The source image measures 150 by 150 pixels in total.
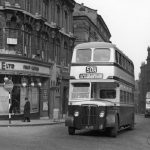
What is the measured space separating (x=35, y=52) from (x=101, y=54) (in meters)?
15.6

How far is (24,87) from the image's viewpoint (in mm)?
33250

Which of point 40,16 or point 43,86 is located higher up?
point 40,16

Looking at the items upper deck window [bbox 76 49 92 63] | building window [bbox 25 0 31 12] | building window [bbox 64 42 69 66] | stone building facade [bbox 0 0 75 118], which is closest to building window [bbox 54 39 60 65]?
stone building facade [bbox 0 0 75 118]

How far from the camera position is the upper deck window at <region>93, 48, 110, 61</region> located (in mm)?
20266

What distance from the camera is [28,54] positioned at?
111 feet

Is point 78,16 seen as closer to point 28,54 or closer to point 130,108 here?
point 28,54

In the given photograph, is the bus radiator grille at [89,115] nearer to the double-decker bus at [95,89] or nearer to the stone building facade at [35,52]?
the double-decker bus at [95,89]

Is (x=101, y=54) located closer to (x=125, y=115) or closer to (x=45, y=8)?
(x=125, y=115)

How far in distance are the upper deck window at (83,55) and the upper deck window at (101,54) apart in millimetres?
308

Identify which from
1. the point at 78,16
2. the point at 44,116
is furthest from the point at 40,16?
the point at 78,16

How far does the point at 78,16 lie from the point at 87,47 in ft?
119

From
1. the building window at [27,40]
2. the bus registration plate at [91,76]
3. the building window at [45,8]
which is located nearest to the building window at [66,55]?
the building window at [45,8]

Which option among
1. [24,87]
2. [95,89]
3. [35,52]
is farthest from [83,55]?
[35,52]

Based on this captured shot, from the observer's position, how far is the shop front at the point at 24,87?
3148 cm
